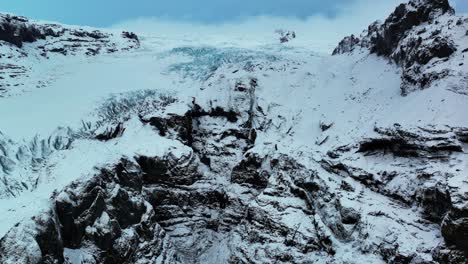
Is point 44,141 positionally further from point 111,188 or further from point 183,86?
point 111,188

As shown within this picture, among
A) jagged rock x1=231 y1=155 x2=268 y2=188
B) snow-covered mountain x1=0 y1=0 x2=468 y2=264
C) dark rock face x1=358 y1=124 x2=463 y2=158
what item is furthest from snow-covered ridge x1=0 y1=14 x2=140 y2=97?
dark rock face x1=358 y1=124 x2=463 y2=158

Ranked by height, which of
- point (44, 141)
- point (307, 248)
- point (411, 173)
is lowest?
point (44, 141)

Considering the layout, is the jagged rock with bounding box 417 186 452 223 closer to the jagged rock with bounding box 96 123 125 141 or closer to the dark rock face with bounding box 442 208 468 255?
the dark rock face with bounding box 442 208 468 255

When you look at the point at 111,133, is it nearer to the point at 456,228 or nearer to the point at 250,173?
the point at 250,173

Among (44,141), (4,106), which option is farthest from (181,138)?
(4,106)

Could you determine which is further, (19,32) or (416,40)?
(19,32)

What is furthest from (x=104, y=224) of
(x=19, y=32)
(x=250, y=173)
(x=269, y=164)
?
(x=19, y=32)

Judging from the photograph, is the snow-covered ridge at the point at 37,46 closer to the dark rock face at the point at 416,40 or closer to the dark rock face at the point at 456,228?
the dark rock face at the point at 416,40
